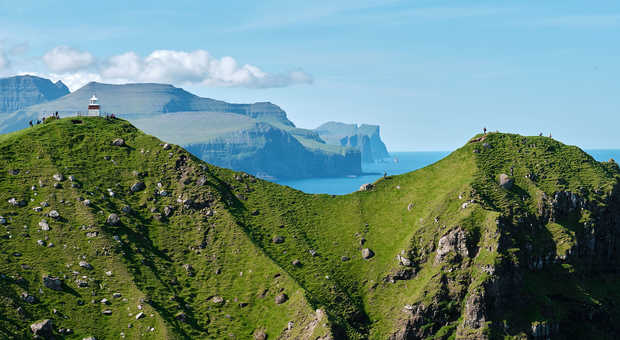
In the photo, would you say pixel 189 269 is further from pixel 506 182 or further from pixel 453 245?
pixel 506 182

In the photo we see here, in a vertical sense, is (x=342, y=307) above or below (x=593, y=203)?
below

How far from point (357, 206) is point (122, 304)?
60296 millimetres

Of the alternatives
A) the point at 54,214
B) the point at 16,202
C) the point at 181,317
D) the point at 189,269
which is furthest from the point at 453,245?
the point at 16,202

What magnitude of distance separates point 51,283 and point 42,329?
1065cm

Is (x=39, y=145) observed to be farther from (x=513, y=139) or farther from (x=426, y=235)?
(x=513, y=139)

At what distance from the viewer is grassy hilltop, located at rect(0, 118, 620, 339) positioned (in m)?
97.3

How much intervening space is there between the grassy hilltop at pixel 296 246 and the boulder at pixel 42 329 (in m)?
1.43

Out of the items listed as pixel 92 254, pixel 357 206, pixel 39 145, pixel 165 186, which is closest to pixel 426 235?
pixel 357 206

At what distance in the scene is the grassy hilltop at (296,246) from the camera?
9731 cm

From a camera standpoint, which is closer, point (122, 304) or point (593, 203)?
point (122, 304)

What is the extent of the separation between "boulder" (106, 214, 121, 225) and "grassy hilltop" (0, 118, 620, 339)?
217 mm

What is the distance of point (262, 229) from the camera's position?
122312mm

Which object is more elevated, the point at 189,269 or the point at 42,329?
the point at 189,269

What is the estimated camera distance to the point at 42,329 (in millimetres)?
85812
